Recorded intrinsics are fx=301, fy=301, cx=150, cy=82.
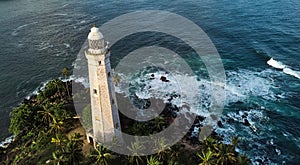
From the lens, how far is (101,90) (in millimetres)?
38594

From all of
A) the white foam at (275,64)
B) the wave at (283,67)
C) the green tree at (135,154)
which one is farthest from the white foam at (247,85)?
the green tree at (135,154)

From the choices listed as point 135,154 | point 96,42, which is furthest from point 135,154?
point 96,42

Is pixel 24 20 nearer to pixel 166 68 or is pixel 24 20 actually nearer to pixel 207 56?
pixel 166 68

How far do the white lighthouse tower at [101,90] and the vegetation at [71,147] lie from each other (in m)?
2.70

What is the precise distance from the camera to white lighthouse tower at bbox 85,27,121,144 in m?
35.5

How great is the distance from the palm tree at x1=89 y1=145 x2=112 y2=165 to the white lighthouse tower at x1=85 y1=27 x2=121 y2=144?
228 cm

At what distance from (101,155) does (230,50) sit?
58.6 meters

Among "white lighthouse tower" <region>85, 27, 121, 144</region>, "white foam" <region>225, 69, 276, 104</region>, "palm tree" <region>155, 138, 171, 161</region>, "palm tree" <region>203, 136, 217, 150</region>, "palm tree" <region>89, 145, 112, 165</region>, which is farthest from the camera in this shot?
"white foam" <region>225, 69, 276, 104</region>

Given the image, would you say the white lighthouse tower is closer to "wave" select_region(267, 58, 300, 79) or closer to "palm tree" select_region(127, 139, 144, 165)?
"palm tree" select_region(127, 139, 144, 165)

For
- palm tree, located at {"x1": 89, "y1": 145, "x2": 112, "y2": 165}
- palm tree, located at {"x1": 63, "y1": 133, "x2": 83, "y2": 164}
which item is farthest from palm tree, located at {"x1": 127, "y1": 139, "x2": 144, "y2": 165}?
palm tree, located at {"x1": 63, "y1": 133, "x2": 83, "y2": 164}

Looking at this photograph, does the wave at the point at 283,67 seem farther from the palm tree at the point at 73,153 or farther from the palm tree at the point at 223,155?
the palm tree at the point at 73,153

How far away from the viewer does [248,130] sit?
60219 millimetres

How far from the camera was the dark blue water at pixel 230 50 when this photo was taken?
201 ft

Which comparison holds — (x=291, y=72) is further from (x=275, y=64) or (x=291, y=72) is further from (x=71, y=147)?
(x=71, y=147)
